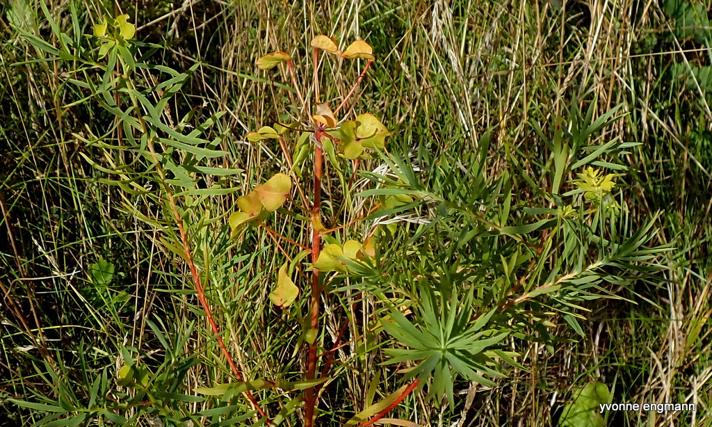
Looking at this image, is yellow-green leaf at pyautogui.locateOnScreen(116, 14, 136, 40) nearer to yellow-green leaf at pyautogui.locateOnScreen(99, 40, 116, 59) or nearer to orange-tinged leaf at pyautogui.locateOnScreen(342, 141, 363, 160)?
yellow-green leaf at pyautogui.locateOnScreen(99, 40, 116, 59)

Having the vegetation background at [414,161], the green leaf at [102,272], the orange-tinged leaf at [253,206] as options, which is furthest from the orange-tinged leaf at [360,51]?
the green leaf at [102,272]

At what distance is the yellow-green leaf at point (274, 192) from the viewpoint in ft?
3.18

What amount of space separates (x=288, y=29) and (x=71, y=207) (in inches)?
19.6

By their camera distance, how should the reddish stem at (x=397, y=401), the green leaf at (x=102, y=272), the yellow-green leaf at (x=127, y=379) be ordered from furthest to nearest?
the green leaf at (x=102, y=272) → the reddish stem at (x=397, y=401) → the yellow-green leaf at (x=127, y=379)

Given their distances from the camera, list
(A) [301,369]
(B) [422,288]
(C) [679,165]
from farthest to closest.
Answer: (C) [679,165] → (A) [301,369] → (B) [422,288]

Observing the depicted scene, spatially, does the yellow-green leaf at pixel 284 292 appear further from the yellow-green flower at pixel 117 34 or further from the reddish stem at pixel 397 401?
the yellow-green flower at pixel 117 34

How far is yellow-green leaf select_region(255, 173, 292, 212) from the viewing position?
0.97 meters

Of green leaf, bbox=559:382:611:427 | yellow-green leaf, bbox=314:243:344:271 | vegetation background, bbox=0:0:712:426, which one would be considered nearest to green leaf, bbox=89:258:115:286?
vegetation background, bbox=0:0:712:426

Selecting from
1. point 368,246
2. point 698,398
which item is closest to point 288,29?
point 368,246

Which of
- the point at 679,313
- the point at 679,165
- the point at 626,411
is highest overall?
the point at 679,165

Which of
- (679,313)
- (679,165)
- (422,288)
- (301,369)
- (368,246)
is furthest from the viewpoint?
(679,165)

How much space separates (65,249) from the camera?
1.58m

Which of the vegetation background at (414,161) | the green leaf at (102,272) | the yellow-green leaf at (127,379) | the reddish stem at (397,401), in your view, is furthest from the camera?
the green leaf at (102,272)

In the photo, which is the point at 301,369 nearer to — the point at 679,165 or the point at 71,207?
the point at 71,207
